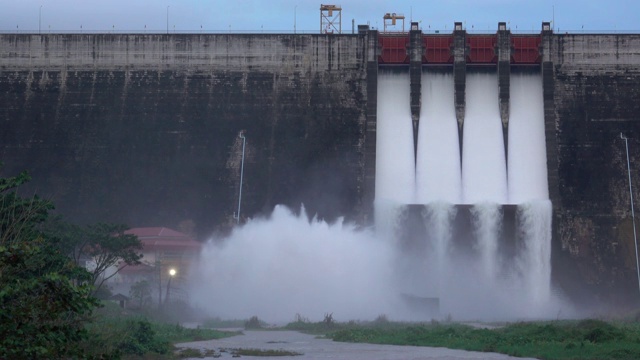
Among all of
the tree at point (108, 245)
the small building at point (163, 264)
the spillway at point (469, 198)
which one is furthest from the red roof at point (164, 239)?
the spillway at point (469, 198)

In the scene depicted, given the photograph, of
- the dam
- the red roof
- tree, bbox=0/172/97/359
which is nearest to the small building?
the red roof

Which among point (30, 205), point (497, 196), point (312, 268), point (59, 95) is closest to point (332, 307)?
point (312, 268)

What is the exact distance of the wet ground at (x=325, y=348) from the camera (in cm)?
2977

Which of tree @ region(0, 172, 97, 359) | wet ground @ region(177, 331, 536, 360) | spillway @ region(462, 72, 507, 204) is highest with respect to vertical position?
spillway @ region(462, 72, 507, 204)

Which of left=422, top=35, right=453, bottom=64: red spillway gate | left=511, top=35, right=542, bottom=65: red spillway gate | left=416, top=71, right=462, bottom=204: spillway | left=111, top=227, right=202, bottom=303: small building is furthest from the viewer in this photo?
left=422, top=35, right=453, bottom=64: red spillway gate

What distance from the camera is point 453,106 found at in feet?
193

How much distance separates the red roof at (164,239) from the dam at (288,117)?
1.07 meters

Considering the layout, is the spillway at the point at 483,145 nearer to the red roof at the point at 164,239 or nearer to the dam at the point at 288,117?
the dam at the point at 288,117

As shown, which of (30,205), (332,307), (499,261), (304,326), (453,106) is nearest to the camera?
(30,205)

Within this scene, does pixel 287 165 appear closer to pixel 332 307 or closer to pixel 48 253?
pixel 332 307

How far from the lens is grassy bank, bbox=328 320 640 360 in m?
28.6

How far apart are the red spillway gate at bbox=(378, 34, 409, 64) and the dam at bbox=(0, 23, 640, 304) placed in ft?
0.26

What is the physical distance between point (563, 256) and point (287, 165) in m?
15.5

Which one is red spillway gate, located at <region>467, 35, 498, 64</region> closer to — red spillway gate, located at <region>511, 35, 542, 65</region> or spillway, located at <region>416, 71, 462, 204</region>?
red spillway gate, located at <region>511, 35, 542, 65</region>
